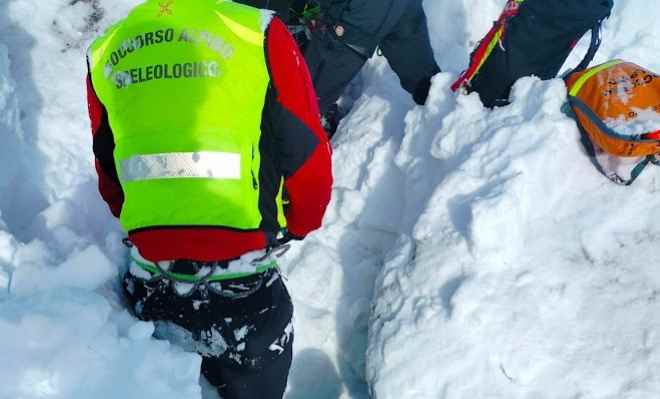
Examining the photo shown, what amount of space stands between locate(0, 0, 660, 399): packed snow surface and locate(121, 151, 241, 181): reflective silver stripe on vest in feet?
1.36

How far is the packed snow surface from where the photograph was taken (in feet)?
5.72

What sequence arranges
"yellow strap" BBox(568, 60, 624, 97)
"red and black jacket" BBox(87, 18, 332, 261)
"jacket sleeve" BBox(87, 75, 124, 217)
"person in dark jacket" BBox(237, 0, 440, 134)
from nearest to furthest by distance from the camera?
"red and black jacket" BBox(87, 18, 332, 261) < "jacket sleeve" BBox(87, 75, 124, 217) < "yellow strap" BBox(568, 60, 624, 97) < "person in dark jacket" BBox(237, 0, 440, 134)

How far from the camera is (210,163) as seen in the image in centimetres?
173

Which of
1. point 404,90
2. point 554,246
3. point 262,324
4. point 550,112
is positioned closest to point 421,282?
point 554,246

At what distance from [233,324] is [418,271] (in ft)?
2.62

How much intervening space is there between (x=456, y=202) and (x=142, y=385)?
1.38 m

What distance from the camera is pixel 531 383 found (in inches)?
83.8

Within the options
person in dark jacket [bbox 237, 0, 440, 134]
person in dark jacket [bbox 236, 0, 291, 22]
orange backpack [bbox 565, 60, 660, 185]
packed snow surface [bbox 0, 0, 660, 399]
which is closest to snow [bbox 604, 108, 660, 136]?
orange backpack [bbox 565, 60, 660, 185]

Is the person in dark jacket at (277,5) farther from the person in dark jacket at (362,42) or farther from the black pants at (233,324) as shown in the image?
the black pants at (233,324)

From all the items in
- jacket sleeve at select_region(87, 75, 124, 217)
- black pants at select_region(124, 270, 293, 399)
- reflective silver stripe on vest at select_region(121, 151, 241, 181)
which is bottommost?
black pants at select_region(124, 270, 293, 399)

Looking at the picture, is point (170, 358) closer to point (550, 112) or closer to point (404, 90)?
point (550, 112)

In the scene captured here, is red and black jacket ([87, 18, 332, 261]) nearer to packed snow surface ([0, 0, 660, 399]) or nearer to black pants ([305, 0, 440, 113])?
packed snow surface ([0, 0, 660, 399])

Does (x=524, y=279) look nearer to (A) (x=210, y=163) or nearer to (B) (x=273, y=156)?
(B) (x=273, y=156)

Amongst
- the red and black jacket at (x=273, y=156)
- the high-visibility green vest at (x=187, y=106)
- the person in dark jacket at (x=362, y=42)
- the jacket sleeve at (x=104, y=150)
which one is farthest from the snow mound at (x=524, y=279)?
the jacket sleeve at (x=104, y=150)
